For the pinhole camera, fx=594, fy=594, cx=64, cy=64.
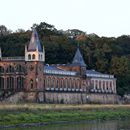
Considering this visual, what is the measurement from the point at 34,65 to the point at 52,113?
22.3 meters

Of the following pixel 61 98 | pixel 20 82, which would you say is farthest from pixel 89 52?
pixel 20 82

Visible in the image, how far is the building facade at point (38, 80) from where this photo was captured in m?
104

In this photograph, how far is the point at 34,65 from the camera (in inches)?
4090

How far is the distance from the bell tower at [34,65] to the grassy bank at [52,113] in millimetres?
12410

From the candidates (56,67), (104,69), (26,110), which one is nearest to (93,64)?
(104,69)

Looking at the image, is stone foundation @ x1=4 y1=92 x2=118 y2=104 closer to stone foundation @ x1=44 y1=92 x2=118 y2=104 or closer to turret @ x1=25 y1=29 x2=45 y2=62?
stone foundation @ x1=44 y1=92 x2=118 y2=104

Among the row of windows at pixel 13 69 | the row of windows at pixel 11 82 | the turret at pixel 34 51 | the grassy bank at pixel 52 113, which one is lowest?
the grassy bank at pixel 52 113

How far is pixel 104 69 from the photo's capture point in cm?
13625

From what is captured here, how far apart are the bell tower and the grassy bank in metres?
12.4

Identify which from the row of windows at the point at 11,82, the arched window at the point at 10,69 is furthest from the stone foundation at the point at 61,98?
the arched window at the point at 10,69

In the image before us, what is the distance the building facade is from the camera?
104 metres

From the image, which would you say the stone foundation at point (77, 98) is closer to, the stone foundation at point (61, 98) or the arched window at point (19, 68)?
the stone foundation at point (61, 98)

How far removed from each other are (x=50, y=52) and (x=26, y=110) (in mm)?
57164

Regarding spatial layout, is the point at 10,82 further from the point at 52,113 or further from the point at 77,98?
the point at 52,113
